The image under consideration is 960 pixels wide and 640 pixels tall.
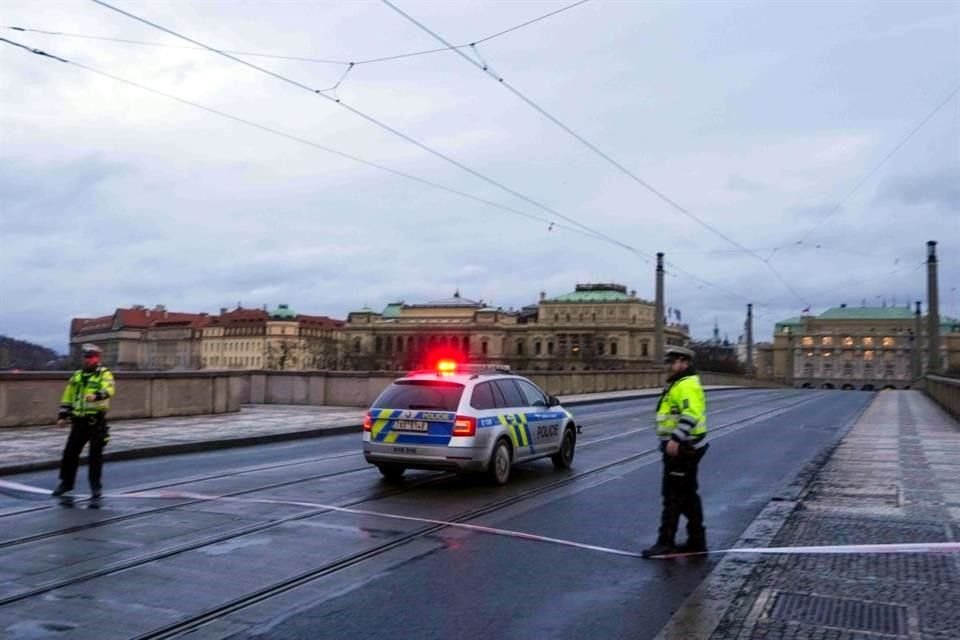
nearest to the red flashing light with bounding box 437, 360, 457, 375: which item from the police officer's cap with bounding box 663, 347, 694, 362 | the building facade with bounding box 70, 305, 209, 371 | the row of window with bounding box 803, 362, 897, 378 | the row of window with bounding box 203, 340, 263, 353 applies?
the police officer's cap with bounding box 663, 347, 694, 362

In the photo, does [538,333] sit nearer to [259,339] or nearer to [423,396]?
[259,339]

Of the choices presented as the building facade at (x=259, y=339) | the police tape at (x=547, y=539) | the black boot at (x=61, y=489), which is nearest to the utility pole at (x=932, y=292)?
the police tape at (x=547, y=539)

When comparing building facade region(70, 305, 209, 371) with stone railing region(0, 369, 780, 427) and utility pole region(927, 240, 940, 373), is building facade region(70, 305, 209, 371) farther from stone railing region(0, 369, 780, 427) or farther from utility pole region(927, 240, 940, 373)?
utility pole region(927, 240, 940, 373)

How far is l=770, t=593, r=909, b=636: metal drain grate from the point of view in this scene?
5844 millimetres

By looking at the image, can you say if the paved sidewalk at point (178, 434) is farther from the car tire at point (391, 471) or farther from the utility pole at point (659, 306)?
the utility pole at point (659, 306)

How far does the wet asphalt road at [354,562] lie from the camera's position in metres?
5.93

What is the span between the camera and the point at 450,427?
11.9 metres

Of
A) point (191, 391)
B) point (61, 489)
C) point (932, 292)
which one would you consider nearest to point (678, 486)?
point (61, 489)

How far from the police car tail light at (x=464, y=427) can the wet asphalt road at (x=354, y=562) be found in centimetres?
73

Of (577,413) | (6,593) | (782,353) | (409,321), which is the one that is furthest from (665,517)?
(782,353)

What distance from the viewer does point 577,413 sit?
103 ft

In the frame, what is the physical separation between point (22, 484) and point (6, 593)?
5929 millimetres

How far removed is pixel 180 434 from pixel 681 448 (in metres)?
12.7

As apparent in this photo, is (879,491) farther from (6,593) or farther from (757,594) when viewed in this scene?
(6,593)
